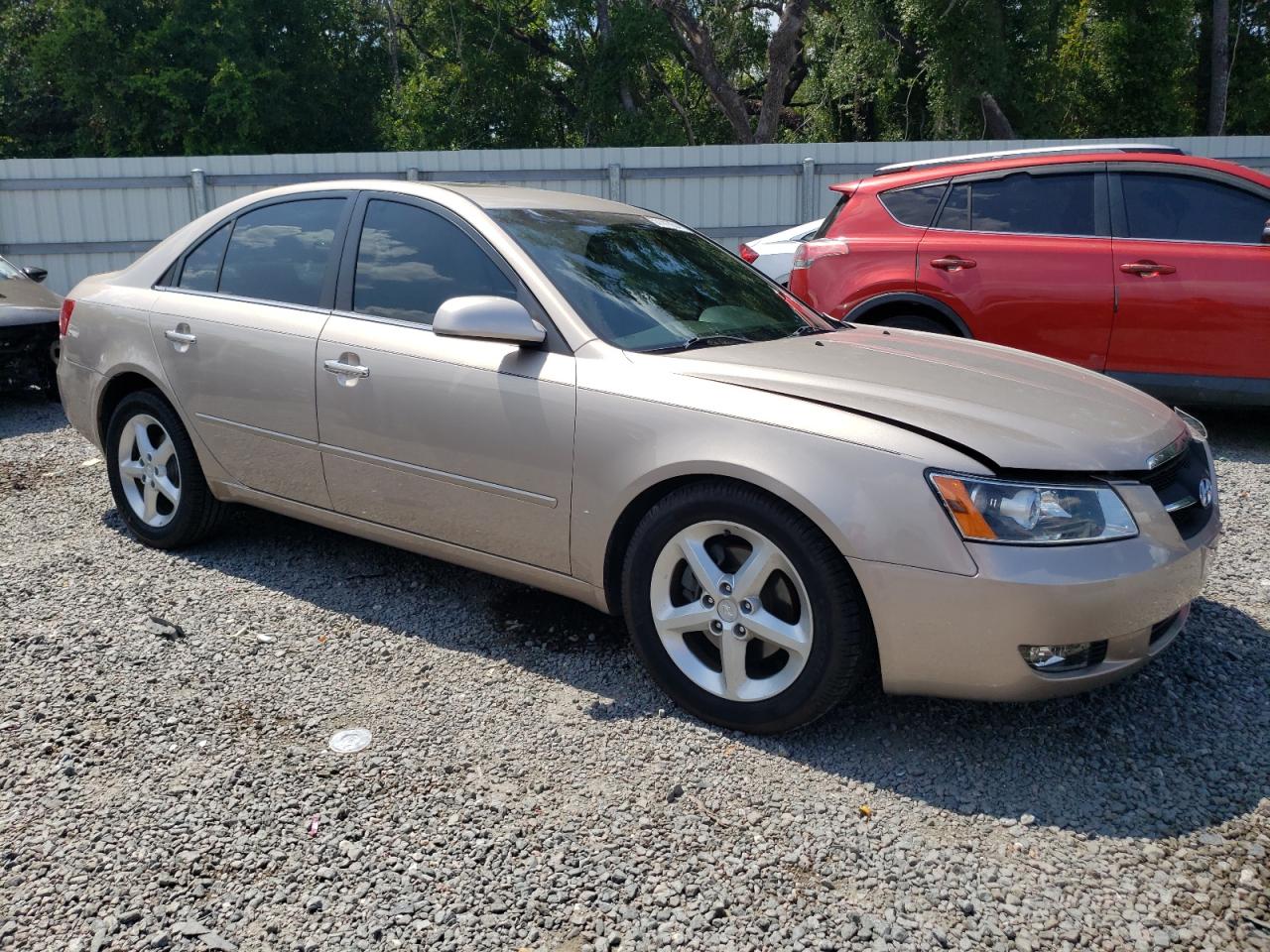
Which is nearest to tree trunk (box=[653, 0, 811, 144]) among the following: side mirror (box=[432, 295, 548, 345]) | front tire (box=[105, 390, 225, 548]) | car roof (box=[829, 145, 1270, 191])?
car roof (box=[829, 145, 1270, 191])

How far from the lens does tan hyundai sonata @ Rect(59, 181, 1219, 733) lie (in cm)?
290

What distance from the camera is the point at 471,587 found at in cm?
452

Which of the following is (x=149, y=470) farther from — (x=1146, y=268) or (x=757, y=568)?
(x=1146, y=268)

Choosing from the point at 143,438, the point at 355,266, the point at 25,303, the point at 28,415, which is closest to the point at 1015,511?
the point at 355,266

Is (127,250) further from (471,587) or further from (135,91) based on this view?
(135,91)

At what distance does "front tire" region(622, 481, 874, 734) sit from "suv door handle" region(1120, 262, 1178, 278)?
14.8 ft

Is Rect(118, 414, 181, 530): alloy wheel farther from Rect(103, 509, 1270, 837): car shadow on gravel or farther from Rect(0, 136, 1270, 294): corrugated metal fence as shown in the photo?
Rect(0, 136, 1270, 294): corrugated metal fence

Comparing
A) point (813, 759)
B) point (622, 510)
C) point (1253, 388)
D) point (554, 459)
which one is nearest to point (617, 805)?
point (813, 759)

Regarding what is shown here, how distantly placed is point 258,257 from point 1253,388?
5.50 meters

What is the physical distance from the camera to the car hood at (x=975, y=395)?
2979 mm

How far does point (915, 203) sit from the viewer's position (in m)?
7.17

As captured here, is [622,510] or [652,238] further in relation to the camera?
[652,238]

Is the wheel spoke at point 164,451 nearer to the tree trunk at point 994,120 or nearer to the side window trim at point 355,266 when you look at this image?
the side window trim at point 355,266

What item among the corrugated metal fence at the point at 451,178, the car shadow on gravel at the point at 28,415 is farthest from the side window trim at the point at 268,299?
the corrugated metal fence at the point at 451,178
